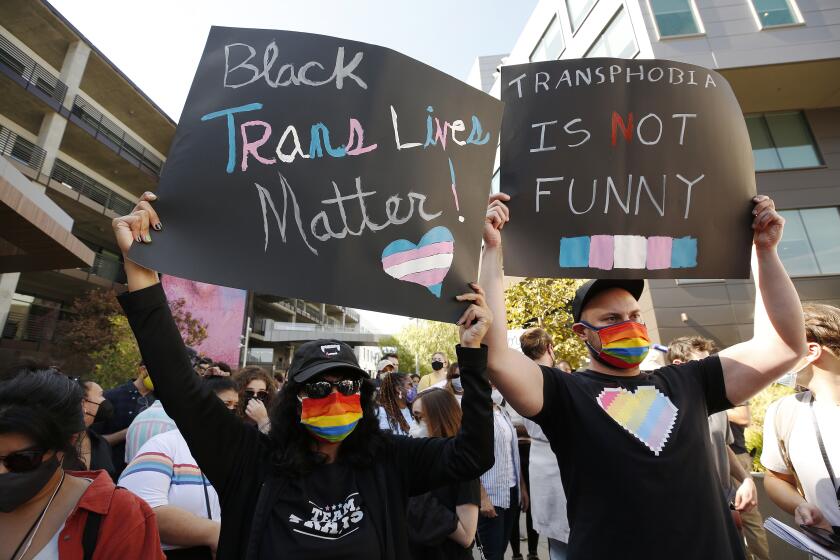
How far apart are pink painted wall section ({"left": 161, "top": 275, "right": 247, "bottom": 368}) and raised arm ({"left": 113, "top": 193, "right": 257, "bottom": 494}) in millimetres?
25882

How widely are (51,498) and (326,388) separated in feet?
3.63

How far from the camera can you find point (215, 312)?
88.1 ft

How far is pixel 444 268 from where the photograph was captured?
1.72 m

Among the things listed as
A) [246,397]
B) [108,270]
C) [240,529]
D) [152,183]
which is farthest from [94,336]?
[240,529]

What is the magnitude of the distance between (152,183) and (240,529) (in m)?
29.4

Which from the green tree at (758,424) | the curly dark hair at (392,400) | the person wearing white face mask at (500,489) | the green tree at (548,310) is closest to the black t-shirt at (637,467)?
the person wearing white face mask at (500,489)

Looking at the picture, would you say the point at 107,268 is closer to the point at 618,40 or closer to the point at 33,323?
the point at 33,323

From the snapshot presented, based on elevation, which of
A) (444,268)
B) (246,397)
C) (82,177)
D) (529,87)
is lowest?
(246,397)

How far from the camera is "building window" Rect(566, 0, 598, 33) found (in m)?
17.1

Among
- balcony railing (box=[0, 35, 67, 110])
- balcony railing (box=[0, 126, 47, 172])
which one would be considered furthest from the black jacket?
balcony railing (box=[0, 126, 47, 172])

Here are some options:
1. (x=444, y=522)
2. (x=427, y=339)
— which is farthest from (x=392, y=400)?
(x=427, y=339)

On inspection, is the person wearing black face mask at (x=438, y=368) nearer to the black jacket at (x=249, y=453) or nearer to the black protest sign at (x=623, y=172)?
the black protest sign at (x=623, y=172)

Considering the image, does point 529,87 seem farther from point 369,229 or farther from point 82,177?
point 82,177

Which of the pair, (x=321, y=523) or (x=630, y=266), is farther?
(x=630, y=266)
